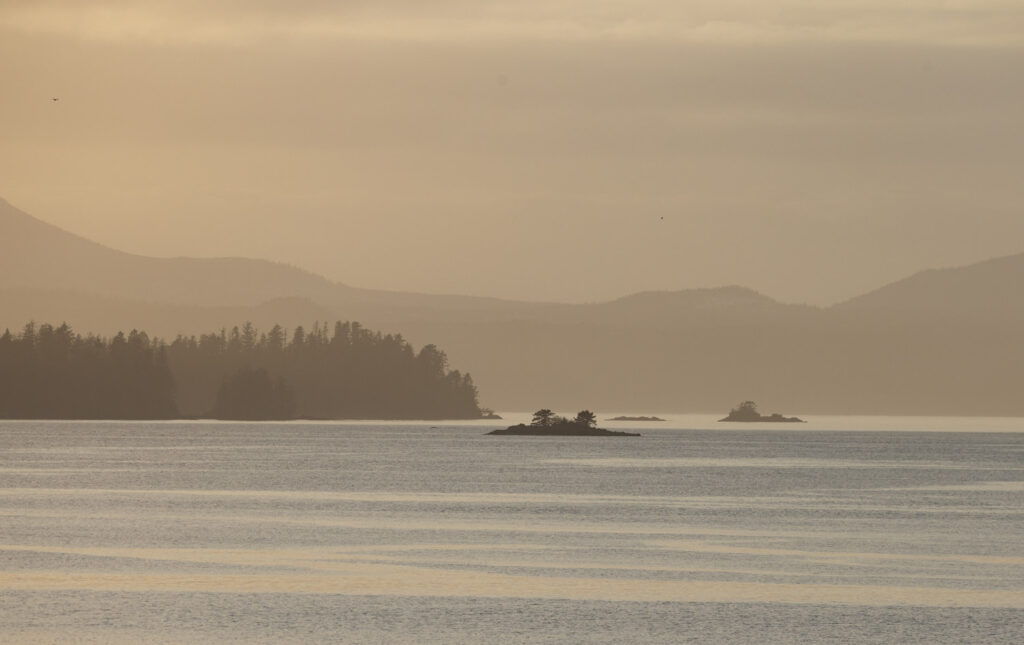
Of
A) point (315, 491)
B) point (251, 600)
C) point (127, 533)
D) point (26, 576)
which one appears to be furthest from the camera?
point (315, 491)

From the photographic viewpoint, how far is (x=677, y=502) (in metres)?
139

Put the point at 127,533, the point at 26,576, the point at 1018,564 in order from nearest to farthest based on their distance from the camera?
the point at 26,576 → the point at 1018,564 → the point at 127,533

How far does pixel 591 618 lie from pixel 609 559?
2140 centimetres

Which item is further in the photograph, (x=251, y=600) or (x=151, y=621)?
(x=251, y=600)

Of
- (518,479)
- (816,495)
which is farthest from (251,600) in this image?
(518,479)

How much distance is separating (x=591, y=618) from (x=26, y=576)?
1028 inches

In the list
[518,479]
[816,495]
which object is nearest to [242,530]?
[816,495]

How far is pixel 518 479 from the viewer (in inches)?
7126

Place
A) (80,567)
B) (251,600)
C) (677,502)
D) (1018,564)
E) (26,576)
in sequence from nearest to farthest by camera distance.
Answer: (251,600) < (26,576) < (80,567) < (1018,564) < (677,502)

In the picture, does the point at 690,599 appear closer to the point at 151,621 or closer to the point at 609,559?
the point at 609,559

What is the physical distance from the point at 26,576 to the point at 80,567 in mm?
5191

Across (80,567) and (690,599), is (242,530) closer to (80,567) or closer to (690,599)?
(80,567)

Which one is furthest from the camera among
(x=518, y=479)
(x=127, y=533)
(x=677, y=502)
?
(x=518, y=479)

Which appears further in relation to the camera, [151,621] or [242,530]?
[242,530]
